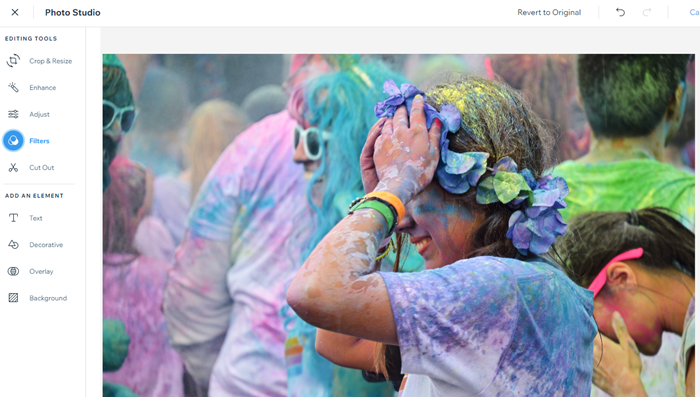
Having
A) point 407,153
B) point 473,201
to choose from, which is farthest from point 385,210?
point 473,201

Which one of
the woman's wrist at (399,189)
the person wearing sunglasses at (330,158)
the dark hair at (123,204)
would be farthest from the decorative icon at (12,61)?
the woman's wrist at (399,189)

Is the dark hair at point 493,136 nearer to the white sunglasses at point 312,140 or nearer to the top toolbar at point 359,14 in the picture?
the top toolbar at point 359,14

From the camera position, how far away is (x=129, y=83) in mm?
2809

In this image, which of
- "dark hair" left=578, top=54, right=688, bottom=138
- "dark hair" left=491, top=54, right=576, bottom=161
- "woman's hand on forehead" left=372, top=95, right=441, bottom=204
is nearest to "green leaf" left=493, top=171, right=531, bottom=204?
"woman's hand on forehead" left=372, top=95, right=441, bottom=204

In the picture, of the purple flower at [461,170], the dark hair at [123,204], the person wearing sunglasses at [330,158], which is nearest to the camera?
the purple flower at [461,170]

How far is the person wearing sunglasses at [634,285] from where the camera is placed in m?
2.49

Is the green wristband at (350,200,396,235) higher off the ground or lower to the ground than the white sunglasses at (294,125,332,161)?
lower

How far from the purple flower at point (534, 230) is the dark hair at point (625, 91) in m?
1.86

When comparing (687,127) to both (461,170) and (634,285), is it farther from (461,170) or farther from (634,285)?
(461,170)

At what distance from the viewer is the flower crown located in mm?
1092

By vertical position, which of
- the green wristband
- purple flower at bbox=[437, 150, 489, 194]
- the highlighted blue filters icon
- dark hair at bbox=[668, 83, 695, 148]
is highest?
dark hair at bbox=[668, 83, 695, 148]

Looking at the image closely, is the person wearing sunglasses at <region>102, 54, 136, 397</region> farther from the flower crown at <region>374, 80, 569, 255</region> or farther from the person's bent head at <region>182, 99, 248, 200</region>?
the flower crown at <region>374, 80, 569, 255</region>

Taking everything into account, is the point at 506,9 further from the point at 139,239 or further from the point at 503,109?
the point at 139,239

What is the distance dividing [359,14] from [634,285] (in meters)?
1.60
